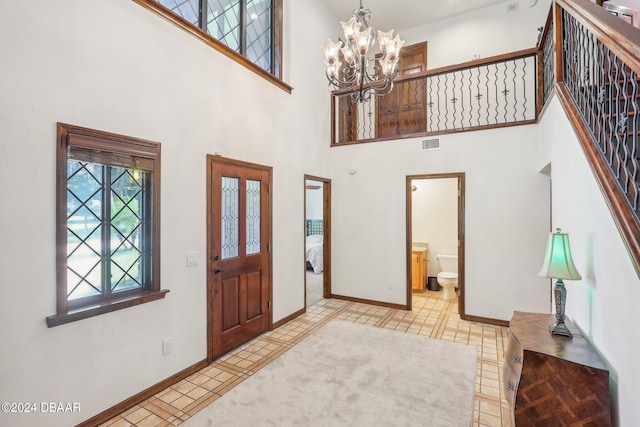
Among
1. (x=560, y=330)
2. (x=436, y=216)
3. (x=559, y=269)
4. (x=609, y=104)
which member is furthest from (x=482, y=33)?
(x=560, y=330)

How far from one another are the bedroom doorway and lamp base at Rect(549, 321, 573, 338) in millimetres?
3088

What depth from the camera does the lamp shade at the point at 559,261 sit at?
1982mm

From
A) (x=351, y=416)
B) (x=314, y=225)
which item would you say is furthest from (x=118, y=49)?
(x=314, y=225)

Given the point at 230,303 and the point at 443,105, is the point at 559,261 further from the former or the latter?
the point at 443,105

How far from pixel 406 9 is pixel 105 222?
589 cm

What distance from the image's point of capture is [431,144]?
455 cm

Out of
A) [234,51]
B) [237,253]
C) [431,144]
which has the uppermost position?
[234,51]

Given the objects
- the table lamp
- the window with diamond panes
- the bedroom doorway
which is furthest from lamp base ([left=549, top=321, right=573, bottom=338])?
the window with diamond panes

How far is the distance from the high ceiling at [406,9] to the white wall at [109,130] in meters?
2.90

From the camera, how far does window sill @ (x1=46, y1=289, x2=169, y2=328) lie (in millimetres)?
1996

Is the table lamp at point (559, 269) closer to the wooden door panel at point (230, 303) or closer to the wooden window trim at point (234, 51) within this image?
the wooden door panel at point (230, 303)

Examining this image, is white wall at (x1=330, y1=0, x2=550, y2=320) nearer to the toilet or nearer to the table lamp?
the toilet

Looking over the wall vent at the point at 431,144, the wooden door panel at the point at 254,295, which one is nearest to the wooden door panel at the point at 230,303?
the wooden door panel at the point at 254,295

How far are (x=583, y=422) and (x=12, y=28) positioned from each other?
3870 mm
